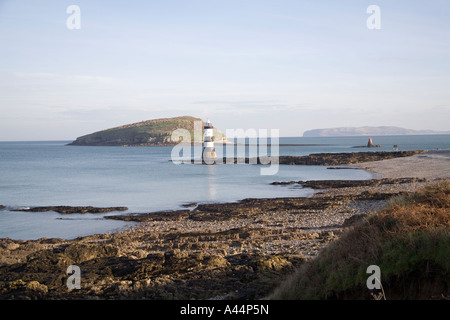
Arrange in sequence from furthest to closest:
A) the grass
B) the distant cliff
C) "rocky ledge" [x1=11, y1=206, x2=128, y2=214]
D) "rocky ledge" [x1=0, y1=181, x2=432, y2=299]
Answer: the distant cliff → "rocky ledge" [x1=11, y1=206, x2=128, y2=214] → "rocky ledge" [x1=0, y1=181, x2=432, y2=299] → the grass

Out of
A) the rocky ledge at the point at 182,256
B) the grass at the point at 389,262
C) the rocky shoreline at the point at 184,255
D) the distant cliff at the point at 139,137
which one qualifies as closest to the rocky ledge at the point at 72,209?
the rocky shoreline at the point at 184,255

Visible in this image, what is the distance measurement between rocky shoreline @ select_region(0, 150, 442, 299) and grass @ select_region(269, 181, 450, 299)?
1227 mm

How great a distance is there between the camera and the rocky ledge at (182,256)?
8.76 m

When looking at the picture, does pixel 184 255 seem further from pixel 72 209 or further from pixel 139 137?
pixel 139 137

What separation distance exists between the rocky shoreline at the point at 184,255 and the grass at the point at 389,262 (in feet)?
4.02

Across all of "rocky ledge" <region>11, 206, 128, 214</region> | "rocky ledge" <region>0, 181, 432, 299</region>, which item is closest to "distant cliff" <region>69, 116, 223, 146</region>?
"rocky ledge" <region>11, 206, 128, 214</region>

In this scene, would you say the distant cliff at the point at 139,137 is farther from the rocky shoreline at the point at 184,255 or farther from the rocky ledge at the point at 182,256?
the rocky ledge at the point at 182,256

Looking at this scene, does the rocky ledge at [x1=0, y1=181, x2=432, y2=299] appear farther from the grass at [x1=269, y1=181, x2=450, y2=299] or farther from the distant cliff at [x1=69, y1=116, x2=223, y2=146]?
the distant cliff at [x1=69, y1=116, x2=223, y2=146]

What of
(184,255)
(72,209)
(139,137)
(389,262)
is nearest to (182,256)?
(184,255)

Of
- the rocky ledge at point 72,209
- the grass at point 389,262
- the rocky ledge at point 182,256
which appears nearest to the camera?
the grass at point 389,262

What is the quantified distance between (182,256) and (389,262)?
219 inches

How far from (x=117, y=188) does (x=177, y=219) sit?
58.7 feet

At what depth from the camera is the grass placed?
6910 millimetres
